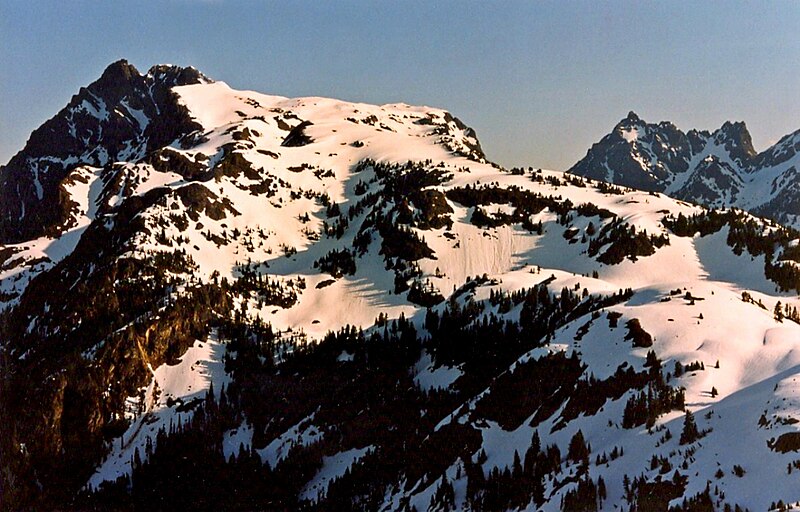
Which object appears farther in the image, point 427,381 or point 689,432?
point 427,381

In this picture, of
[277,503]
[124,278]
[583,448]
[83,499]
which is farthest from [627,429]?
[124,278]

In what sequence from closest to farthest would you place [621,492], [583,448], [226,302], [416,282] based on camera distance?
[621,492], [583,448], [226,302], [416,282]

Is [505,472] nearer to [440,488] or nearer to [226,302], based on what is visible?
[440,488]

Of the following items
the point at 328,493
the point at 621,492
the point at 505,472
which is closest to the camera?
the point at 621,492

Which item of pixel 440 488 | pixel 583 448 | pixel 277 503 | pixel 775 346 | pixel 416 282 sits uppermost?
pixel 416 282

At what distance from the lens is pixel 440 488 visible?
84375mm

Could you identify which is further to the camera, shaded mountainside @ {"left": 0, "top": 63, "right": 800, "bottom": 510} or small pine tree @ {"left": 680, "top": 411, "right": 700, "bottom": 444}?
shaded mountainside @ {"left": 0, "top": 63, "right": 800, "bottom": 510}

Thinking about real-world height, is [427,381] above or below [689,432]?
above

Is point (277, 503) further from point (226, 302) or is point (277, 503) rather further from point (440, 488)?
point (226, 302)

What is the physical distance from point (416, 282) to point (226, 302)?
177ft

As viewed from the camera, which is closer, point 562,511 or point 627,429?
point 562,511

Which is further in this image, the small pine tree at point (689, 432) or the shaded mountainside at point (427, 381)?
the shaded mountainside at point (427, 381)

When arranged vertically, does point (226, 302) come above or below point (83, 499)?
above

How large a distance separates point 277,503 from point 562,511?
2692 inches
